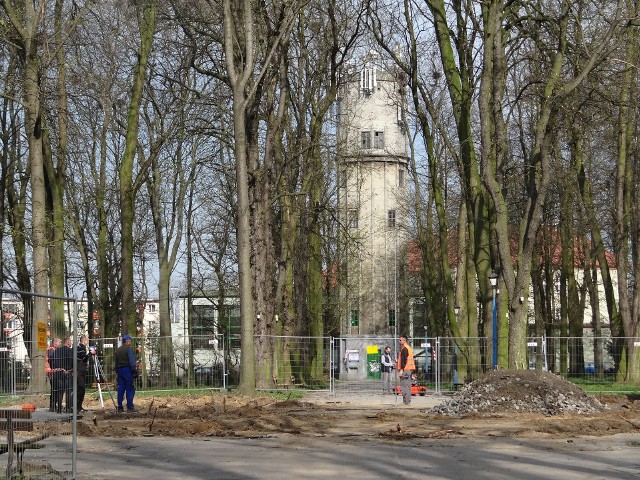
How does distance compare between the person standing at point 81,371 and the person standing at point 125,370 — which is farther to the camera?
the person standing at point 125,370

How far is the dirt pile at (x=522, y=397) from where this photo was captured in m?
22.2

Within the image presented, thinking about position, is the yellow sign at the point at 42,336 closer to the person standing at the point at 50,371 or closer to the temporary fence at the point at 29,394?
the temporary fence at the point at 29,394

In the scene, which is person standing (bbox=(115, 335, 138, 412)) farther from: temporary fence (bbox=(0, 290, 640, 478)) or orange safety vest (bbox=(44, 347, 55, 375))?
orange safety vest (bbox=(44, 347, 55, 375))

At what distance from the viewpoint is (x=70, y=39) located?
32594 millimetres

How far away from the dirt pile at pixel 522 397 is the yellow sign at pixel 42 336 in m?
12.8

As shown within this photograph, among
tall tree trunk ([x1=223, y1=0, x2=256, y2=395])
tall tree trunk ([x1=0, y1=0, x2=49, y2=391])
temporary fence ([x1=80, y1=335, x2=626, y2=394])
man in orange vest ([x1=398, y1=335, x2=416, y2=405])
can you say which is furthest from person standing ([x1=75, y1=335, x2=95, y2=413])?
temporary fence ([x1=80, y1=335, x2=626, y2=394])

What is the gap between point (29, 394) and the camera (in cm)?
1136

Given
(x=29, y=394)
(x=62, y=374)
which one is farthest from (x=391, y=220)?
(x=29, y=394)

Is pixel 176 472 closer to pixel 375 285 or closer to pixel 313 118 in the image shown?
pixel 313 118

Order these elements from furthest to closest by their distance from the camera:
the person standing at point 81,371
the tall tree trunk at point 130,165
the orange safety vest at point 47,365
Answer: the tall tree trunk at point 130,165 → the person standing at point 81,371 → the orange safety vest at point 47,365

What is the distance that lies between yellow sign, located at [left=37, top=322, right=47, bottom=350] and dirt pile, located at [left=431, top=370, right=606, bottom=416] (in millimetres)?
12831

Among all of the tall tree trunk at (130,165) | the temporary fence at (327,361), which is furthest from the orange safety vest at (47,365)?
the tall tree trunk at (130,165)

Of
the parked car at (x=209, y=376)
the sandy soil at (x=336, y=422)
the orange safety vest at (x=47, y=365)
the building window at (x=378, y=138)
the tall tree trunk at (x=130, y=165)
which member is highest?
the building window at (x=378, y=138)

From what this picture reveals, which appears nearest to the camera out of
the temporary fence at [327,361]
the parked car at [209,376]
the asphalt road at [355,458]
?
the asphalt road at [355,458]
